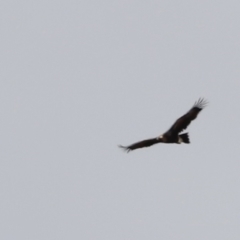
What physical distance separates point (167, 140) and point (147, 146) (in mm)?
1870

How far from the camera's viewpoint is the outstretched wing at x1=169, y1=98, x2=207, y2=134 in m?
91.8

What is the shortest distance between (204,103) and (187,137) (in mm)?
1892

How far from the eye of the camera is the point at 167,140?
93.1m

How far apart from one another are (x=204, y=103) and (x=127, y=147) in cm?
511

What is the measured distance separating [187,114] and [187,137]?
3.59 feet

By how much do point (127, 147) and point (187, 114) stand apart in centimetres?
411

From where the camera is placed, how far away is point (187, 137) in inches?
3639

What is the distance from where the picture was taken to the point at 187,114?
92.1 m

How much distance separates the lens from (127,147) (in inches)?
3733

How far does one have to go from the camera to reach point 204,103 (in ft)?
300

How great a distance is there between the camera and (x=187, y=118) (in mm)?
92125

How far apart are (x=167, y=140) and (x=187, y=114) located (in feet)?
5.91

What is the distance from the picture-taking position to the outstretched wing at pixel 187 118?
3612 inches
